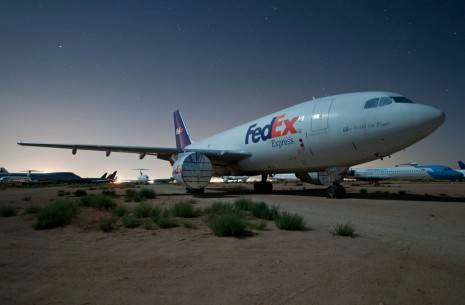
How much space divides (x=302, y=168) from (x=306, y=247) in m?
11.1

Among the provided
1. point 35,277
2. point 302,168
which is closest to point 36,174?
point 302,168

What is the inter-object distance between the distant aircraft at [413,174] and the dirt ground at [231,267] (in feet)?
147

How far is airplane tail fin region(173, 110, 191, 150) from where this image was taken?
103 feet

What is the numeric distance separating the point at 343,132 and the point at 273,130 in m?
4.61

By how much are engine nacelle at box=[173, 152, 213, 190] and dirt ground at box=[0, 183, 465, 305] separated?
10.2m

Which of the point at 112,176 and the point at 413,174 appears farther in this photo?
the point at 112,176

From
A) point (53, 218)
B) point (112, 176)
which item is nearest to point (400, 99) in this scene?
point (53, 218)

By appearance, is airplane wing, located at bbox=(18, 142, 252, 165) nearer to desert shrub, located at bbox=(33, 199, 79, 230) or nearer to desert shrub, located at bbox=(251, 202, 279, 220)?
desert shrub, located at bbox=(251, 202, 279, 220)

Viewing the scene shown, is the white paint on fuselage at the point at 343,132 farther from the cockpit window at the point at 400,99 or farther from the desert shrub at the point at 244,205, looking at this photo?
the desert shrub at the point at 244,205

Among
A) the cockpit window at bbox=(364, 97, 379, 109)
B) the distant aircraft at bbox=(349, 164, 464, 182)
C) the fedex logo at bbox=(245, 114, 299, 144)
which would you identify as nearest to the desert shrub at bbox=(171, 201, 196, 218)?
the fedex logo at bbox=(245, 114, 299, 144)

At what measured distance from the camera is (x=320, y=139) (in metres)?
13.2

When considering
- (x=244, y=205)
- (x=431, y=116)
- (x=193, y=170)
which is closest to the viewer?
(x=244, y=205)

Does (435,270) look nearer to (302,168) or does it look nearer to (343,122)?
(343,122)

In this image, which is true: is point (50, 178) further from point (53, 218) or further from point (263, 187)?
point (53, 218)
